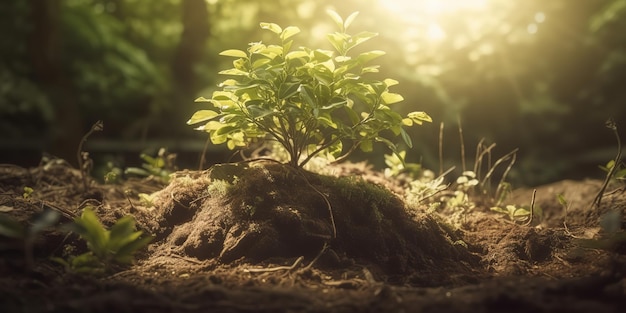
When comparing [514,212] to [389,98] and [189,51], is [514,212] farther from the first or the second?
[189,51]

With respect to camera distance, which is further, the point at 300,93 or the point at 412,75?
the point at 412,75

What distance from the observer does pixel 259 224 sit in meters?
2.60

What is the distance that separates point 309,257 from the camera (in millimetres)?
2553

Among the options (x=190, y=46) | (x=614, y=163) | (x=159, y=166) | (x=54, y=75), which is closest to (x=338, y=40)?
(x=614, y=163)

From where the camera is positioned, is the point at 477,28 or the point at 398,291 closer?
the point at 398,291

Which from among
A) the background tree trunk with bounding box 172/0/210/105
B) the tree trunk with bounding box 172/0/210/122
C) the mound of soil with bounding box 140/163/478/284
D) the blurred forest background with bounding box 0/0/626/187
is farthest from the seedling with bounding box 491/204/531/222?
the background tree trunk with bounding box 172/0/210/105

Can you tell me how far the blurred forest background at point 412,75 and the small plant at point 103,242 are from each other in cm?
566

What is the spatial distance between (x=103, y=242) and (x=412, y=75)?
6.07m

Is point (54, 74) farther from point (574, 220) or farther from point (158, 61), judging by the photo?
point (574, 220)

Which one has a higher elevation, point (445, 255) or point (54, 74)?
point (54, 74)

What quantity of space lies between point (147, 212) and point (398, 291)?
161cm

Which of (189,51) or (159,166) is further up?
(189,51)

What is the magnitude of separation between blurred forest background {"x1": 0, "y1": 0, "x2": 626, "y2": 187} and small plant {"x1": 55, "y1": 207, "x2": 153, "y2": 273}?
18.6 ft

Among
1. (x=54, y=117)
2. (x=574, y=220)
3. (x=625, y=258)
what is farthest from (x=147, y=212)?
(x=54, y=117)
